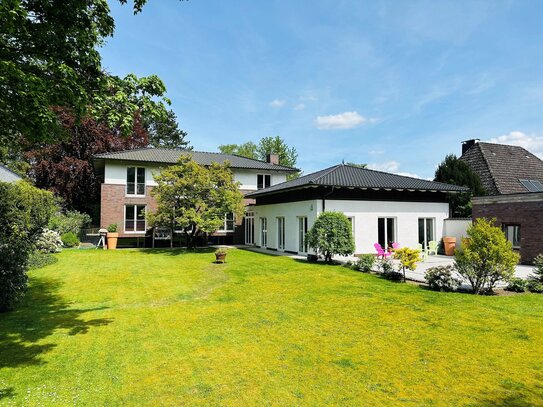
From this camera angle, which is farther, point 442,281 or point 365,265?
point 365,265

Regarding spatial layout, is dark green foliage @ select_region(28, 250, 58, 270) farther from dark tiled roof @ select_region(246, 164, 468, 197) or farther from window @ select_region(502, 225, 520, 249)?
window @ select_region(502, 225, 520, 249)

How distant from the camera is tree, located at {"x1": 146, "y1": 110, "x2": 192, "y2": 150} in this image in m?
56.4

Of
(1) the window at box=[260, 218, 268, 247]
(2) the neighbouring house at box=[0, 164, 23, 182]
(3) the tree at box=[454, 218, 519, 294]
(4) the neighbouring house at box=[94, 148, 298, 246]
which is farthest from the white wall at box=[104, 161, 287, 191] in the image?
(3) the tree at box=[454, 218, 519, 294]

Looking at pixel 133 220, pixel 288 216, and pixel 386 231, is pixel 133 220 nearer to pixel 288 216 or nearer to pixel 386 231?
pixel 288 216

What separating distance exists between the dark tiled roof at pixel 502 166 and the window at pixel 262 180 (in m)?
17.8

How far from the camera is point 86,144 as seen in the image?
32.6 meters

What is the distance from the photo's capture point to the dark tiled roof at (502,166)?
2666cm

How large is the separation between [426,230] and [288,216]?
28.9ft

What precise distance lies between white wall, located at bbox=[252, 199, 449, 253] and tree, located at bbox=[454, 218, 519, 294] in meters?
8.68

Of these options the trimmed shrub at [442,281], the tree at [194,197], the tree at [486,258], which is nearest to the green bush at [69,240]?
the tree at [194,197]

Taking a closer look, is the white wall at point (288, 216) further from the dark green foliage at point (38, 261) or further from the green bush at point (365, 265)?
the dark green foliage at point (38, 261)

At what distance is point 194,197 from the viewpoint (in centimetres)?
2236

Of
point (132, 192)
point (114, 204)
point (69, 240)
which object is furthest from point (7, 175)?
point (132, 192)

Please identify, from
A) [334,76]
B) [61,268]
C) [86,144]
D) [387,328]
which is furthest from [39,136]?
[86,144]
